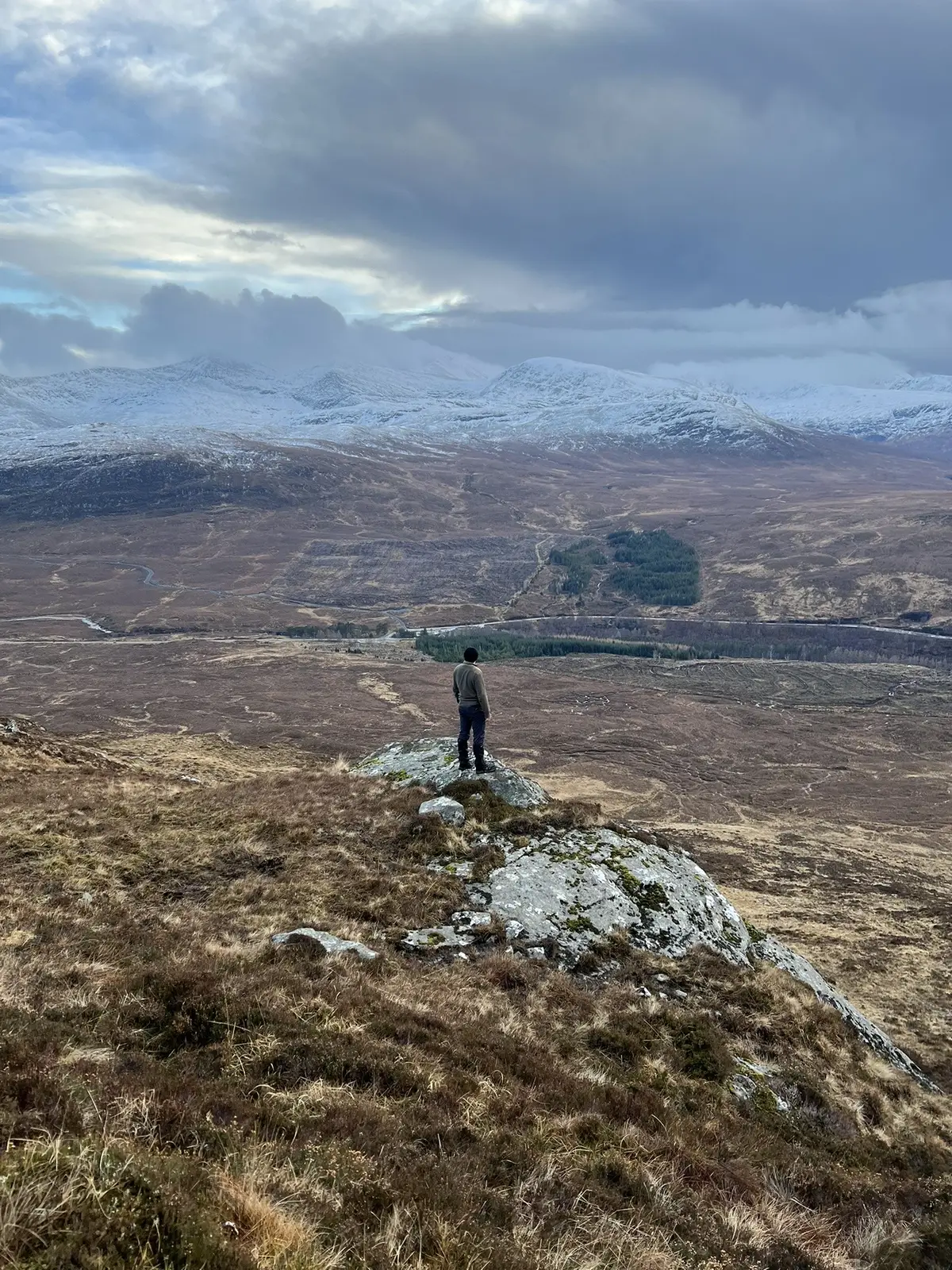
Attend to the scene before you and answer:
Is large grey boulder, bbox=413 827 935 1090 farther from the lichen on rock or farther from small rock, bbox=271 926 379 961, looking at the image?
small rock, bbox=271 926 379 961

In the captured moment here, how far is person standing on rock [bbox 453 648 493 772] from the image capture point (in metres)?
18.2

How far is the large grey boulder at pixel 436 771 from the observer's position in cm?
1877

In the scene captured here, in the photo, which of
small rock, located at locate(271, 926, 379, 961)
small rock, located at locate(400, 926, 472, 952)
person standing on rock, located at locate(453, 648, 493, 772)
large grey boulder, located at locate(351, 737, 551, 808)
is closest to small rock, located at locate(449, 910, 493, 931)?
small rock, located at locate(400, 926, 472, 952)

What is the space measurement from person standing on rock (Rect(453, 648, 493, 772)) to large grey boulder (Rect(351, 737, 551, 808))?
1.29ft

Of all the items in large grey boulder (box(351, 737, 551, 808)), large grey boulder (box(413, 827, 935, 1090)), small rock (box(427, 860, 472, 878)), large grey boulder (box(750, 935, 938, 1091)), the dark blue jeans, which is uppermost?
the dark blue jeans

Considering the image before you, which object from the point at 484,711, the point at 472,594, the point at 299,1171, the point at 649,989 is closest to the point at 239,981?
the point at 299,1171

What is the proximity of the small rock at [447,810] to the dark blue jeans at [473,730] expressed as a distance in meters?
1.73

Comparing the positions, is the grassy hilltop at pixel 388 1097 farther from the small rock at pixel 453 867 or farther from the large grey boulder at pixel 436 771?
the large grey boulder at pixel 436 771

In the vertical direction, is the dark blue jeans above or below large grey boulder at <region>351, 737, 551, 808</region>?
above

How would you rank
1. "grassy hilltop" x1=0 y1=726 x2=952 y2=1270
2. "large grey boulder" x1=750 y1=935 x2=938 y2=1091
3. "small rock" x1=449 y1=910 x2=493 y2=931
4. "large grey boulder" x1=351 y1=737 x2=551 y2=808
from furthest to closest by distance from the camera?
"large grey boulder" x1=351 y1=737 x2=551 y2=808 → "large grey boulder" x1=750 y1=935 x2=938 y2=1091 → "small rock" x1=449 y1=910 x2=493 y2=931 → "grassy hilltop" x1=0 y1=726 x2=952 y2=1270

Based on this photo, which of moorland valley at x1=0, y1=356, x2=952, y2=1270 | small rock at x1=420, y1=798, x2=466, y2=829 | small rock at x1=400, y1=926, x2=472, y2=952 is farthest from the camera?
small rock at x1=420, y1=798, x2=466, y2=829

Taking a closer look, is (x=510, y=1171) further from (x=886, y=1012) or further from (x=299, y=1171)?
(x=886, y=1012)

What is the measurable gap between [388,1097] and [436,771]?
13.0 metres

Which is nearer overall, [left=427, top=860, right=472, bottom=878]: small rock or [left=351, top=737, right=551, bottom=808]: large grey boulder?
[left=427, top=860, right=472, bottom=878]: small rock
